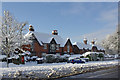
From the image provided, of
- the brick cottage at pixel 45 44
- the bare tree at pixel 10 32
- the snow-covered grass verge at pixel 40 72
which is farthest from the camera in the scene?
the brick cottage at pixel 45 44

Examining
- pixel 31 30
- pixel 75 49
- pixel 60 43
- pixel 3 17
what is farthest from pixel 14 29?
pixel 75 49

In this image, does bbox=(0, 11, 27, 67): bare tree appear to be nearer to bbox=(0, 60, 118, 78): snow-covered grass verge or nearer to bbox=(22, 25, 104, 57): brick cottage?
bbox=(0, 60, 118, 78): snow-covered grass verge

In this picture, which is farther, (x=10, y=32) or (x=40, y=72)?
(x=10, y=32)

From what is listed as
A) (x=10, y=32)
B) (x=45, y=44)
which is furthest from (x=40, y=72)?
(x=45, y=44)

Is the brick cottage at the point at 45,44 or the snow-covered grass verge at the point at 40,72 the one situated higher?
the brick cottage at the point at 45,44

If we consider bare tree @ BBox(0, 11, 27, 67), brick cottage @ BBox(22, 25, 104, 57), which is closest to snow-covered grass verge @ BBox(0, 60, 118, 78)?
bare tree @ BBox(0, 11, 27, 67)

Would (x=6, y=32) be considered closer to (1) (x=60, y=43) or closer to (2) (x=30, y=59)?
(2) (x=30, y=59)

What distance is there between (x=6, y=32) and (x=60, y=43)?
26.6 meters

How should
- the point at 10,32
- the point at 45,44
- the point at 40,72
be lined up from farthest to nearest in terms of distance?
the point at 45,44 → the point at 10,32 → the point at 40,72

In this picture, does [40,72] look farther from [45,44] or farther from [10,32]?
[45,44]

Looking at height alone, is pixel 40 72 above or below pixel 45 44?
below

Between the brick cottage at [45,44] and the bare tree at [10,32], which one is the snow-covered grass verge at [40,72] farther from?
the brick cottage at [45,44]

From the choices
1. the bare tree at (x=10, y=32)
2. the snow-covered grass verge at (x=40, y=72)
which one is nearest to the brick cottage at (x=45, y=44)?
the bare tree at (x=10, y=32)

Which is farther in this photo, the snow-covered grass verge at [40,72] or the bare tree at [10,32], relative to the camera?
the bare tree at [10,32]
